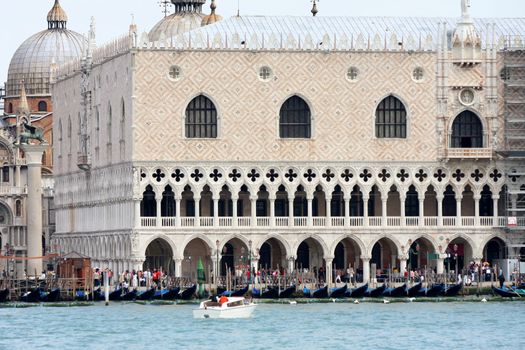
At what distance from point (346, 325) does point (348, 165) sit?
20264mm

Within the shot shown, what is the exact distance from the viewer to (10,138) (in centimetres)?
13712

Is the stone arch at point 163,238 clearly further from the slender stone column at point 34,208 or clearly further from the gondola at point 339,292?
the gondola at point 339,292

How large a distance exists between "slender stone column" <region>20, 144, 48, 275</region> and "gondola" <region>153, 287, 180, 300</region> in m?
12.6

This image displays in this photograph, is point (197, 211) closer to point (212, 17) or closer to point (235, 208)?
point (235, 208)

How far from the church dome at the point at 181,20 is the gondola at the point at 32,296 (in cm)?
3000

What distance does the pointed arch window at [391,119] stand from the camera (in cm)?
10775

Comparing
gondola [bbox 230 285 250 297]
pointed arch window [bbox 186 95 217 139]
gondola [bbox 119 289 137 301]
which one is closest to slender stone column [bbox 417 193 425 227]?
pointed arch window [bbox 186 95 217 139]

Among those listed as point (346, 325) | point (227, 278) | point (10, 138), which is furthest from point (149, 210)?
point (10, 138)

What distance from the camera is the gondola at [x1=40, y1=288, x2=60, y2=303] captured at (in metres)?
99.1

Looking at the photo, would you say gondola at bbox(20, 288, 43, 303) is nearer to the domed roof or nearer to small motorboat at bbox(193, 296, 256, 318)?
small motorboat at bbox(193, 296, 256, 318)

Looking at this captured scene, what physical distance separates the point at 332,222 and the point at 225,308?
18.9 metres

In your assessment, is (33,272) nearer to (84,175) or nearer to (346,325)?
(84,175)

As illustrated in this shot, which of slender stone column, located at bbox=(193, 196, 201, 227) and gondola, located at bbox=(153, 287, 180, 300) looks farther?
slender stone column, located at bbox=(193, 196, 201, 227)

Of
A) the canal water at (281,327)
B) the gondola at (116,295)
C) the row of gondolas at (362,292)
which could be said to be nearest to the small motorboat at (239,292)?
the canal water at (281,327)
